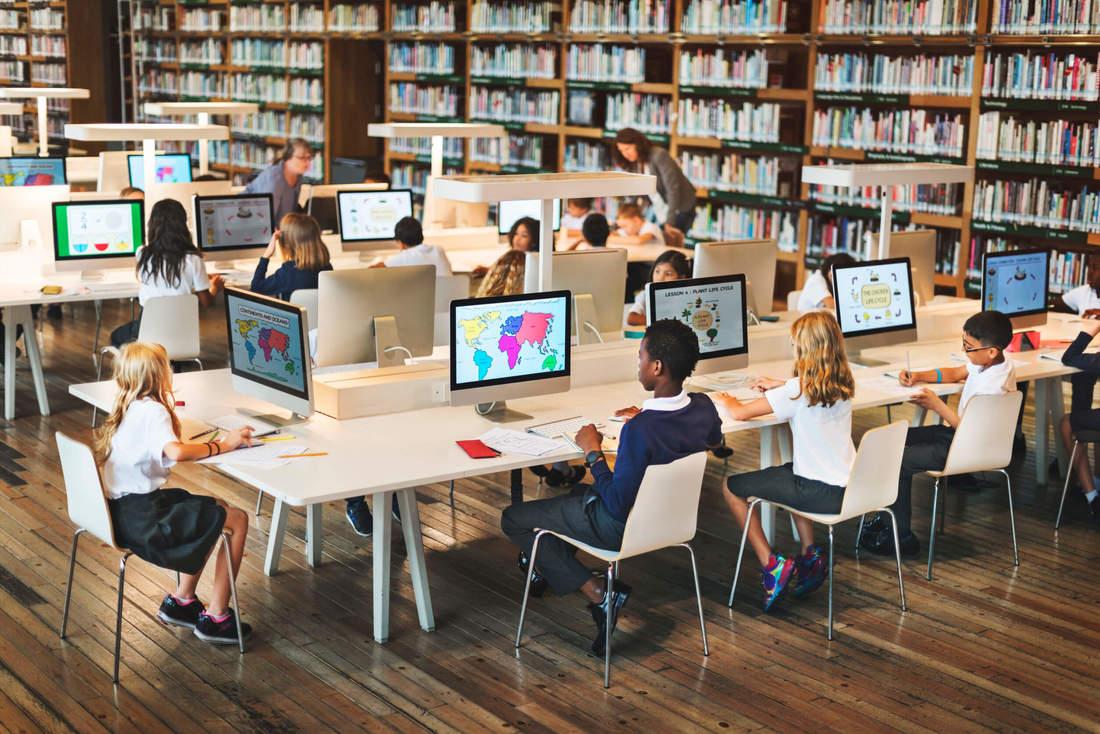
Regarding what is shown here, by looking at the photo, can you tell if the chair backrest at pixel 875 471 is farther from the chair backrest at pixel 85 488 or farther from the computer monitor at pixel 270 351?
the chair backrest at pixel 85 488

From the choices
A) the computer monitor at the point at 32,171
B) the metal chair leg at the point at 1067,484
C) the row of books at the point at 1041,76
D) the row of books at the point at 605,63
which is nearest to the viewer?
the metal chair leg at the point at 1067,484

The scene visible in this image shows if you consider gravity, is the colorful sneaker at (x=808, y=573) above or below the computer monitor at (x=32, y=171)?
below

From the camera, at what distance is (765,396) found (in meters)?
4.34

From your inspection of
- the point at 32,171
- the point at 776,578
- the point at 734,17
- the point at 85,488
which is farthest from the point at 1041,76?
the point at 32,171

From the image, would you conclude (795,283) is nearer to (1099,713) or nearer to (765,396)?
(765,396)

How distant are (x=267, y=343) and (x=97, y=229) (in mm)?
3026

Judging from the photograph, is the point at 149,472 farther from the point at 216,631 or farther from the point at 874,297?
the point at 874,297

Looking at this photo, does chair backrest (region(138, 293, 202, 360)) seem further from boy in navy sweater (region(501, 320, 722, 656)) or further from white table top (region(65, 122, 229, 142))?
boy in navy sweater (region(501, 320, 722, 656))

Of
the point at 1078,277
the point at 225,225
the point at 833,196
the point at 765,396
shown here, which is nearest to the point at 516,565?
the point at 765,396

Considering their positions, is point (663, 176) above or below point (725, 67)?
below

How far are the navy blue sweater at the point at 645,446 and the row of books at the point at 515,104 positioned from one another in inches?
304

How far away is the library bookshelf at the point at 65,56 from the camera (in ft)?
53.0

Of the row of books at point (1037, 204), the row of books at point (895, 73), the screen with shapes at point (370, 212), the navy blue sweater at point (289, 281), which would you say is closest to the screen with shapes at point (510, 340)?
the navy blue sweater at point (289, 281)

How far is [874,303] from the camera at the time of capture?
17.9 feet
